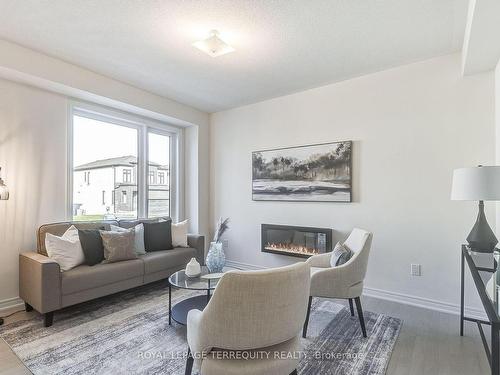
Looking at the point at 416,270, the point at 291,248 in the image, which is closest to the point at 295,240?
the point at 291,248

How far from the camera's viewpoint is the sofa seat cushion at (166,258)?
332cm

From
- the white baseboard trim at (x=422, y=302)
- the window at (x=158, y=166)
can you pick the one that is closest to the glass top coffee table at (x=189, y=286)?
the white baseboard trim at (x=422, y=302)

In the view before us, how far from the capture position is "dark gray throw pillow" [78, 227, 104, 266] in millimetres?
2973

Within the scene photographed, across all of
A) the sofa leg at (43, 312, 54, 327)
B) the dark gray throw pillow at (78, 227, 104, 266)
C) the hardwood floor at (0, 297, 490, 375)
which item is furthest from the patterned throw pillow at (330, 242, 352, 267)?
the sofa leg at (43, 312, 54, 327)

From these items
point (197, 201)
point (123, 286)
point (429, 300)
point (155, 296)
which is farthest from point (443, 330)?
point (197, 201)

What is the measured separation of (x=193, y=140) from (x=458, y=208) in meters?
3.78

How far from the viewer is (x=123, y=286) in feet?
10.1

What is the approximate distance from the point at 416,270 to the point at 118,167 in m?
A: 4.01

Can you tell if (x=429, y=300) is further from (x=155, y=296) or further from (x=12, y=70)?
(x=12, y=70)

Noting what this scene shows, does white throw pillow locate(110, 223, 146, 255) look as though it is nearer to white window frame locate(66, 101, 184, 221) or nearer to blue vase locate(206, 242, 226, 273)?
white window frame locate(66, 101, 184, 221)

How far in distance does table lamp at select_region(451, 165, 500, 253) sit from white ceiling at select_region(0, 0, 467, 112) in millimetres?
1257

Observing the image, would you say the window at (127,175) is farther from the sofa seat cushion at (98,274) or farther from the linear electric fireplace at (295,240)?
the linear electric fireplace at (295,240)

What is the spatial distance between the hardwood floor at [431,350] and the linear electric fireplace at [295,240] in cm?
109

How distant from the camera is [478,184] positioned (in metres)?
2.03
